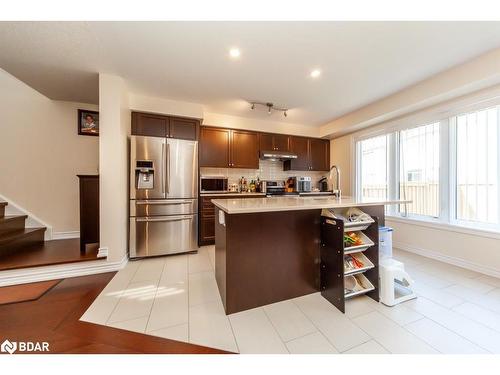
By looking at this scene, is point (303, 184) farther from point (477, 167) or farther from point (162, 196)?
point (162, 196)

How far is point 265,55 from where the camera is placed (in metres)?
2.15

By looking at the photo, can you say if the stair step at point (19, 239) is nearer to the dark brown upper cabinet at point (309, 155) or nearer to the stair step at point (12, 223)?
the stair step at point (12, 223)

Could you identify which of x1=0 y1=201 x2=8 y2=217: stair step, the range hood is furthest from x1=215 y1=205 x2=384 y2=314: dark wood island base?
x1=0 y1=201 x2=8 y2=217: stair step

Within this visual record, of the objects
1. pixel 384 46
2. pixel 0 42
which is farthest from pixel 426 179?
pixel 0 42

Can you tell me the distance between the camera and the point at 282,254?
1.83 metres

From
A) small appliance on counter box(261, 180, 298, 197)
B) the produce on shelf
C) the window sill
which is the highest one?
small appliance on counter box(261, 180, 298, 197)

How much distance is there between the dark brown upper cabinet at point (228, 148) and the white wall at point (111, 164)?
149 centimetres

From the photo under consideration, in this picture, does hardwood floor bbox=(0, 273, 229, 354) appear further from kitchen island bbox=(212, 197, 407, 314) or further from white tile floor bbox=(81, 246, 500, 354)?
kitchen island bbox=(212, 197, 407, 314)

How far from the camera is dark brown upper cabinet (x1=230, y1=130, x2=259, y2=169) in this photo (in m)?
4.04

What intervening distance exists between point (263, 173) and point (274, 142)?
0.77 meters

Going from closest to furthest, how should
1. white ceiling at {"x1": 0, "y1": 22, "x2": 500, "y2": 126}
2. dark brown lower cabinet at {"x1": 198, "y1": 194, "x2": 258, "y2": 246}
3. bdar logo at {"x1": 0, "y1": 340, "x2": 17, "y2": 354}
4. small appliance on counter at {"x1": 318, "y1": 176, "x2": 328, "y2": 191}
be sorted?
bdar logo at {"x1": 0, "y1": 340, "x2": 17, "y2": 354}, white ceiling at {"x1": 0, "y1": 22, "x2": 500, "y2": 126}, dark brown lower cabinet at {"x1": 198, "y1": 194, "x2": 258, "y2": 246}, small appliance on counter at {"x1": 318, "y1": 176, "x2": 328, "y2": 191}

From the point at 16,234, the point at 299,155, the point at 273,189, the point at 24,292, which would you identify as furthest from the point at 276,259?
the point at 16,234

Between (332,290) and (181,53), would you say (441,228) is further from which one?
(181,53)

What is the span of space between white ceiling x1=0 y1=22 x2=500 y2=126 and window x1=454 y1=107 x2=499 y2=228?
90 cm
